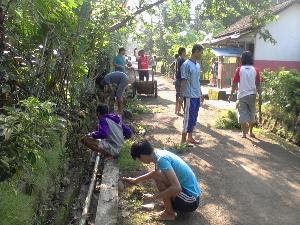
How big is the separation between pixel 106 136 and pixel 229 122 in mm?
4503

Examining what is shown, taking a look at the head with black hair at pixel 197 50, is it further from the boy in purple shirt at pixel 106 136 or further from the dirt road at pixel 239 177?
the boy in purple shirt at pixel 106 136

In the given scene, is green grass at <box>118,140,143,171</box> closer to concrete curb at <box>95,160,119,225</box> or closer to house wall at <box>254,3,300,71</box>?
concrete curb at <box>95,160,119,225</box>

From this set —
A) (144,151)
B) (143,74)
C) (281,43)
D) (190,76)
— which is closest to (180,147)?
(190,76)

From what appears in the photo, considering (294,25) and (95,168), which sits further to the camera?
(294,25)

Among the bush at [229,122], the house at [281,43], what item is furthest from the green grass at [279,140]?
the house at [281,43]

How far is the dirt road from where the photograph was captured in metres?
5.21

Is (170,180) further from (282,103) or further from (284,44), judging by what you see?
(284,44)

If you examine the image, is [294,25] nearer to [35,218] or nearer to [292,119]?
[292,119]

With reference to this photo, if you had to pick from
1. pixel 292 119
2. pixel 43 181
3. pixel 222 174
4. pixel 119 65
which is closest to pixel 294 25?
pixel 119 65

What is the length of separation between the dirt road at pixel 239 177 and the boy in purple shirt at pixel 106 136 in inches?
53.4

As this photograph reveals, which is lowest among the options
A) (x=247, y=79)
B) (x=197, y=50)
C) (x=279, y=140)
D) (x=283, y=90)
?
(x=279, y=140)

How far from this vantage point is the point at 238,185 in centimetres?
627

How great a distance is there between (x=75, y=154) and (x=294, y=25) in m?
17.4

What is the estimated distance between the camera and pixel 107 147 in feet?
23.0
